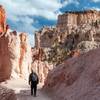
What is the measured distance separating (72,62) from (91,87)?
7.88 meters

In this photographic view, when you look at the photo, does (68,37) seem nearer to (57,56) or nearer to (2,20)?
(57,56)

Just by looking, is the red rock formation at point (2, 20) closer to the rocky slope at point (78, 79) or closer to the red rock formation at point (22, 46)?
the red rock formation at point (22, 46)

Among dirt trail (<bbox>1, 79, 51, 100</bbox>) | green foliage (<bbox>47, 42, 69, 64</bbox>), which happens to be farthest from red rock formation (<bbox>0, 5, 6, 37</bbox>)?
green foliage (<bbox>47, 42, 69, 64</bbox>)

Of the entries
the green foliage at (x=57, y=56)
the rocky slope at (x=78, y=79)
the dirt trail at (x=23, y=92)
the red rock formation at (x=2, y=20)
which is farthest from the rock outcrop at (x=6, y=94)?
the green foliage at (x=57, y=56)

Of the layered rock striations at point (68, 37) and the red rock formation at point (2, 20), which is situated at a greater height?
the red rock formation at point (2, 20)

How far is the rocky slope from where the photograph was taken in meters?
18.8

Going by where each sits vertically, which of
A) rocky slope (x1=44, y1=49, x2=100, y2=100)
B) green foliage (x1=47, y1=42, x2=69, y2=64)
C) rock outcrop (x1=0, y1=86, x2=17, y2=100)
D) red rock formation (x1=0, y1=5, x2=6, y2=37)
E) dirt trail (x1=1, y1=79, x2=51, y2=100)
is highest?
red rock formation (x1=0, y1=5, x2=6, y2=37)

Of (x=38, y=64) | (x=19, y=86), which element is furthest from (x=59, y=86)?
(x=38, y=64)

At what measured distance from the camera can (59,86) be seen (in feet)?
85.1

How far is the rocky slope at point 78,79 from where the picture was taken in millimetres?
18828

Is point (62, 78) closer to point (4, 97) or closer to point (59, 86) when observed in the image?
point (59, 86)

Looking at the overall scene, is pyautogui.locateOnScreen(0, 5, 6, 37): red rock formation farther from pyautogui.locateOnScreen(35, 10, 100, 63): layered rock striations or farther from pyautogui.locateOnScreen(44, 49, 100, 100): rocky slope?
pyautogui.locateOnScreen(35, 10, 100, 63): layered rock striations

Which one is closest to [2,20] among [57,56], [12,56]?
[12,56]

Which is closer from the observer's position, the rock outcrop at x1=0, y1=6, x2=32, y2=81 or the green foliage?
the rock outcrop at x1=0, y1=6, x2=32, y2=81
